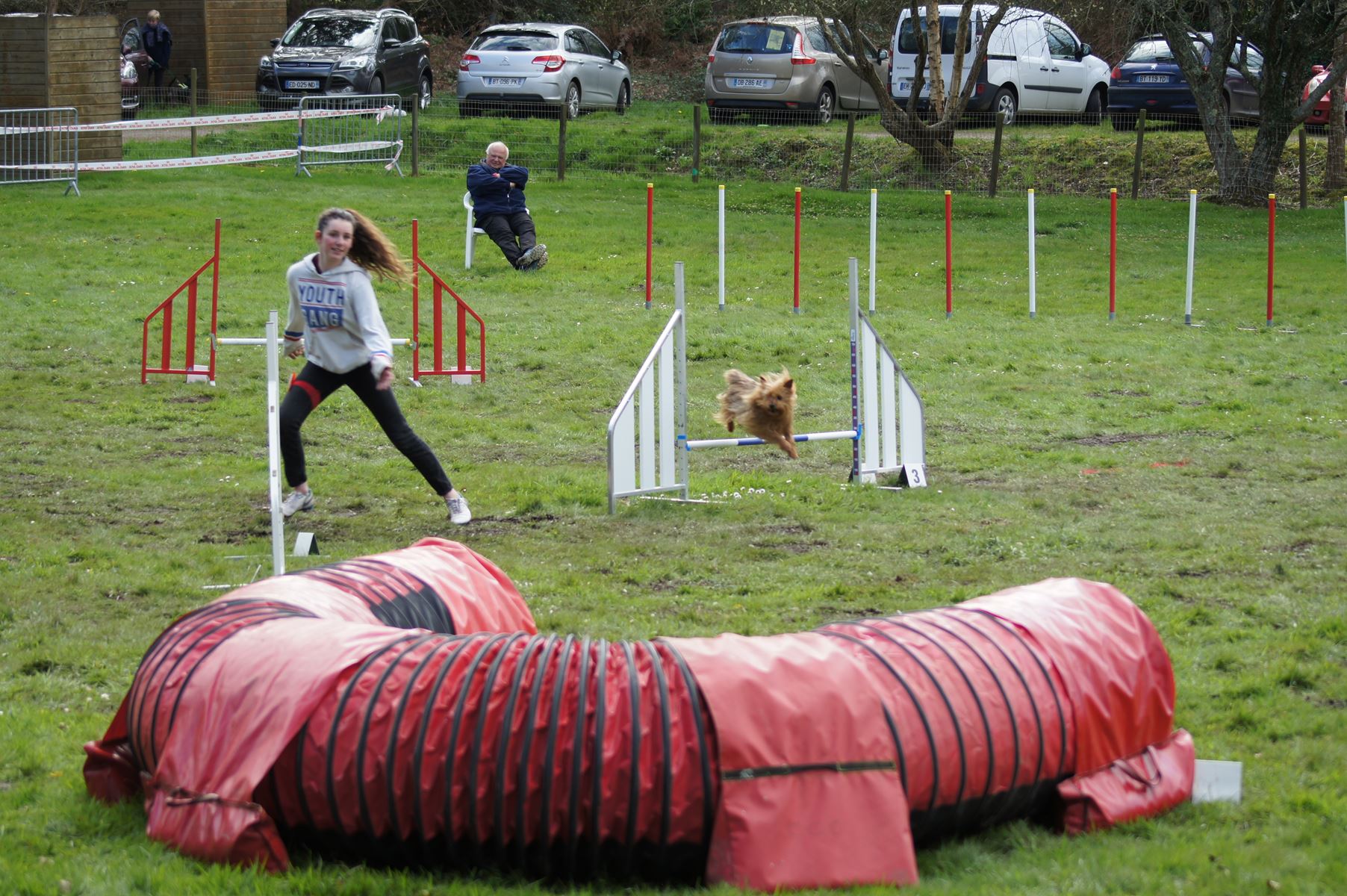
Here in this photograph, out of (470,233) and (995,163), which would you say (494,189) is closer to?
(470,233)

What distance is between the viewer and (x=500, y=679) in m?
3.96

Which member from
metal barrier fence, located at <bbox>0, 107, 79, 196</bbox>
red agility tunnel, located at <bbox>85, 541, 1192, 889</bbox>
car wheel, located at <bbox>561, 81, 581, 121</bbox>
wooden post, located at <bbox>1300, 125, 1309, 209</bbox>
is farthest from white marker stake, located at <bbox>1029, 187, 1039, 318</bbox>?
metal barrier fence, located at <bbox>0, 107, 79, 196</bbox>

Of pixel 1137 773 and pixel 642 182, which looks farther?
pixel 642 182

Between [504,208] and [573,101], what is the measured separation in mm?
9469

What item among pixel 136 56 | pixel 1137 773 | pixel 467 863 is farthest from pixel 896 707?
pixel 136 56

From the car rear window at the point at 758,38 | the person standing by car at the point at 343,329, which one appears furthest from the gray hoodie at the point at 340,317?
the car rear window at the point at 758,38

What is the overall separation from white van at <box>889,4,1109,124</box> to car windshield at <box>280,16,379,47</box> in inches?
359

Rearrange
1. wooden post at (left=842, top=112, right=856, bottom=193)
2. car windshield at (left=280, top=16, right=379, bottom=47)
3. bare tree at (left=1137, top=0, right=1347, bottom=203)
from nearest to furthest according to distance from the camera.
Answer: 1. bare tree at (left=1137, top=0, right=1347, bottom=203)
2. wooden post at (left=842, top=112, right=856, bottom=193)
3. car windshield at (left=280, top=16, right=379, bottom=47)

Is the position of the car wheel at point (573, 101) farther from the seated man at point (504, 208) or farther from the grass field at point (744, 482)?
the seated man at point (504, 208)

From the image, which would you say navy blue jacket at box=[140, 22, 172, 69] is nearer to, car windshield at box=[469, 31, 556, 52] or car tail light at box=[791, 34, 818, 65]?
car windshield at box=[469, 31, 556, 52]

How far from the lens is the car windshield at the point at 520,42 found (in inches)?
955

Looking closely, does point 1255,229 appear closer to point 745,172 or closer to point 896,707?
point 745,172

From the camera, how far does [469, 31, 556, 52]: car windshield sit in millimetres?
24266

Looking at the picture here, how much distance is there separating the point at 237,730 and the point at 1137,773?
2.66 meters
